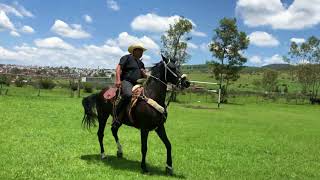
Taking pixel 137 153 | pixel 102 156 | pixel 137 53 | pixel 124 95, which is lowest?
pixel 137 153

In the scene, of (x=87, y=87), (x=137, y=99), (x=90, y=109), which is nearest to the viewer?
(x=137, y=99)

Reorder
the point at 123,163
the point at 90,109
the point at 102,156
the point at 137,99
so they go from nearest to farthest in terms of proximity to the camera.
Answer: the point at 137,99 → the point at 123,163 → the point at 102,156 → the point at 90,109

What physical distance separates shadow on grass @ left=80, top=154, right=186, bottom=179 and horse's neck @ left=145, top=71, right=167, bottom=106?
1.73 m

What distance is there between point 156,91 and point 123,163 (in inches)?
89.2

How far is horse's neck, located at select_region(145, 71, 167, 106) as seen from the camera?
11305mm

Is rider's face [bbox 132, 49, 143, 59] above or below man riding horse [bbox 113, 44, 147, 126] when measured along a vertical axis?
above

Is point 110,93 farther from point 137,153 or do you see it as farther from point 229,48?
point 229,48

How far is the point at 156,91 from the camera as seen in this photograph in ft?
37.3

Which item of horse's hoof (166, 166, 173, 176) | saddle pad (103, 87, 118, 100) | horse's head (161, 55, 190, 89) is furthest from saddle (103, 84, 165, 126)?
horse's hoof (166, 166, 173, 176)

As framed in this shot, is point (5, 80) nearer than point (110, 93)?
No

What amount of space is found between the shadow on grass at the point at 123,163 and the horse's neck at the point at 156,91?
1.73 meters

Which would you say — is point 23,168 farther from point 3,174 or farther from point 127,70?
point 127,70

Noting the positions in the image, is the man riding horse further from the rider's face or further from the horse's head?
the horse's head

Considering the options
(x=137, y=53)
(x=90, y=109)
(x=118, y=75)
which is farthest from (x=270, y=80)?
(x=118, y=75)
